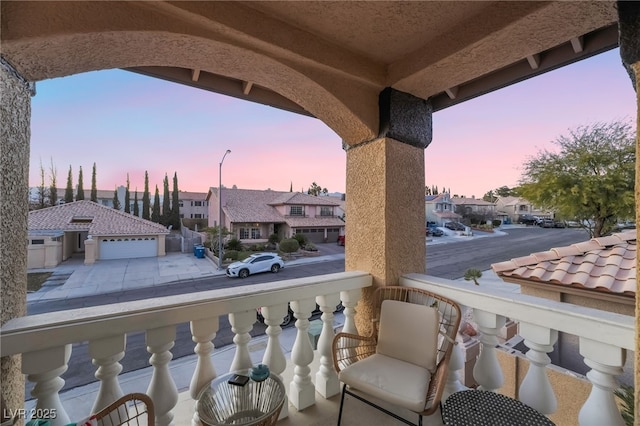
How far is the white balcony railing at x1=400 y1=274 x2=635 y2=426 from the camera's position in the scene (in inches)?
41.4

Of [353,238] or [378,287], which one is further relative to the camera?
[353,238]

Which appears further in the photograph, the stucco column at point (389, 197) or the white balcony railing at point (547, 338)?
the stucco column at point (389, 197)

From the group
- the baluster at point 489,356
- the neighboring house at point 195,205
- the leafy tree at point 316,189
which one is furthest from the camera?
the leafy tree at point 316,189

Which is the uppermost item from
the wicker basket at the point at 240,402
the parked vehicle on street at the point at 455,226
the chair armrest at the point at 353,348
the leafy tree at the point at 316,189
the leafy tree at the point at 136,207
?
the leafy tree at the point at 316,189

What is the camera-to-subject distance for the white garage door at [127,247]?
17.9ft

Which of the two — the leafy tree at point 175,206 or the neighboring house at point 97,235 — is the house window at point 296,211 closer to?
the leafy tree at point 175,206

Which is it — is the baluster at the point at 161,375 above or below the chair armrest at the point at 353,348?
above

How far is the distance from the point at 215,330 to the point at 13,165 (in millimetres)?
1170

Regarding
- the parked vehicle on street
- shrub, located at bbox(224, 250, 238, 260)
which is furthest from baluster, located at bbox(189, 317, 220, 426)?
the parked vehicle on street

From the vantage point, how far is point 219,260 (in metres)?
8.02

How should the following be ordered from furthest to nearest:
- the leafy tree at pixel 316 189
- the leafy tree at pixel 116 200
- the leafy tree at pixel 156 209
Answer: the leafy tree at pixel 316 189
the leafy tree at pixel 156 209
the leafy tree at pixel 116 200

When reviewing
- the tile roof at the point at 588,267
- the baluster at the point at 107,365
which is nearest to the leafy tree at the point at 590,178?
the tile roof at the point at 588,267

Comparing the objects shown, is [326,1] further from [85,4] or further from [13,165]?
[13,165]

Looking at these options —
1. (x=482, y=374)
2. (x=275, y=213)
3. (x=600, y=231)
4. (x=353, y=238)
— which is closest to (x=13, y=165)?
(x=353, y=238)
